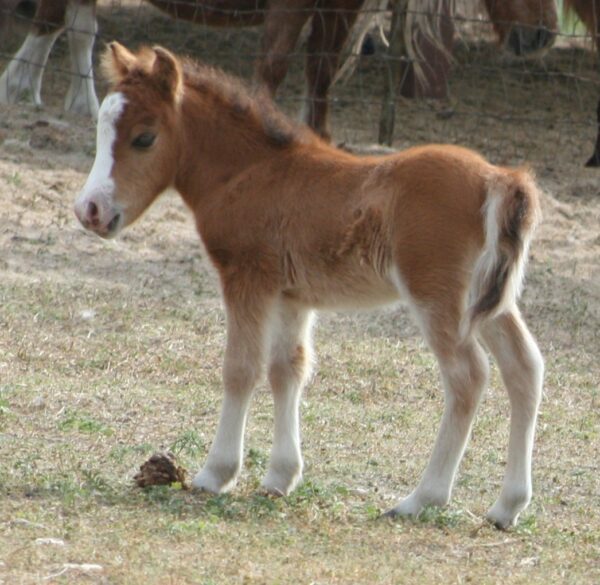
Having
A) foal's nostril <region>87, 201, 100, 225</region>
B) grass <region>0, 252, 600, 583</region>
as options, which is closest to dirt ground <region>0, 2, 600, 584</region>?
grass <region>0, 252, 600, 583</region>

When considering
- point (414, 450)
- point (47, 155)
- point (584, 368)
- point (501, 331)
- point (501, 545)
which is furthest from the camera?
point (47, 155)

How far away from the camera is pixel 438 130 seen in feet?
38.2

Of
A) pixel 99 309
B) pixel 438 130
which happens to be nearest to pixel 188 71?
pixel 99 309

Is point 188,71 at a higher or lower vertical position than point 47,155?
higher

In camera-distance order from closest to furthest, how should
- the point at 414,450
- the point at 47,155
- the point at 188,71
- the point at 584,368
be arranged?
the point at 188,71 → the point at 414,450 → the point at 584,368 → the point at 47,155

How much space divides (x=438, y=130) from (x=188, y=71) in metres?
6.77

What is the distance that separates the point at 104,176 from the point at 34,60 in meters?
6.38

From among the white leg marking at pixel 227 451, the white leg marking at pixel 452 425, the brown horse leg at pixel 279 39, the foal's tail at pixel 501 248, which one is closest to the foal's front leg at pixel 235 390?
the white leg marking at pixel 227 451

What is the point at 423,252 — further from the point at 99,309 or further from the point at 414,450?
the point at 99,309

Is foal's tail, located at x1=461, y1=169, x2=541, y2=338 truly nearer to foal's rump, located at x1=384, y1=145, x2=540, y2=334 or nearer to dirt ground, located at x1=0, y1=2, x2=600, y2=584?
foal's rump, located at x1=384, y1=145, x2=540, y2=334

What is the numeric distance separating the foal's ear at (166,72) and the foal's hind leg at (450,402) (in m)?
1.21

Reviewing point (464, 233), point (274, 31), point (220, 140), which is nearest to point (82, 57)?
point (274, 31)

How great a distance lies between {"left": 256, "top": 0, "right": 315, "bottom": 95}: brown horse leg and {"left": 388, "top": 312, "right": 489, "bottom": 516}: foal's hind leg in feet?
19.7

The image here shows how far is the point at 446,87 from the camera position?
497 inches
